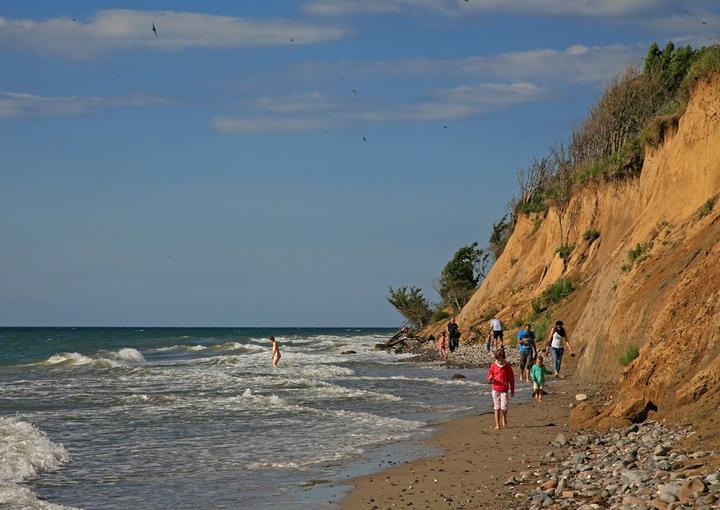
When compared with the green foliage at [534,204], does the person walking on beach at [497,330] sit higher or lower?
lower

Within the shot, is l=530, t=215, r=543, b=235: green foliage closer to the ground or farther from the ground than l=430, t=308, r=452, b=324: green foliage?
farther from the ground

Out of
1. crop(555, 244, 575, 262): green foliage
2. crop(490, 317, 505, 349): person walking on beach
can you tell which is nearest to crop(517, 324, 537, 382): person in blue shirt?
crop(490, 317, 505, 349): person walking on beach

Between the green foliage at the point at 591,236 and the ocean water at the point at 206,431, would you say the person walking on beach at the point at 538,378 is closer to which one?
the ocean water at the point at 206,431

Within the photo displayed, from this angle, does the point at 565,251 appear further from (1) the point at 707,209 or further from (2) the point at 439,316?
(1) the point at 707,209

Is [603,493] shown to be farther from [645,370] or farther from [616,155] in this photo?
[616,155]

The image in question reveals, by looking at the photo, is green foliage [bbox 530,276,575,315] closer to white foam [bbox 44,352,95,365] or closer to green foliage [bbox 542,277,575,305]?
green foliage [bbox 542,277,575,305]

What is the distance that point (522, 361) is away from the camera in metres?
26.9

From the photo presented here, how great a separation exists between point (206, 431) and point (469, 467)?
737 centimetres

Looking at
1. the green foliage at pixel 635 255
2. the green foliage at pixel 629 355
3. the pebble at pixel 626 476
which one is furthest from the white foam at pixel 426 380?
the pebble at pixel 626 476

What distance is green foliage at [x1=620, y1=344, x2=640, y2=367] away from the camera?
1953 cm

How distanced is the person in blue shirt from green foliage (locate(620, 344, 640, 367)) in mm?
5125

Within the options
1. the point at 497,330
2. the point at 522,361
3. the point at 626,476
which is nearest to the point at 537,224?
the point at 497,330

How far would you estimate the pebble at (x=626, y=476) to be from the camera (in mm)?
9312

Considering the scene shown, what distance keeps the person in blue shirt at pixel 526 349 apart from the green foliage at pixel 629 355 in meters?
5.13
